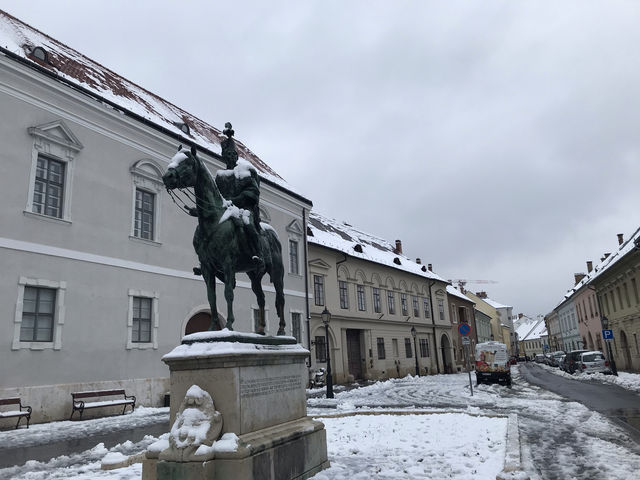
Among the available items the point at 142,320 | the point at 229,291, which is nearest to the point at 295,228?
the point at 142,320

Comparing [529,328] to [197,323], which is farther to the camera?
[529,328]

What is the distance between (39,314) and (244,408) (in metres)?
10.6

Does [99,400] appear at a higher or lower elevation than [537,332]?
lower

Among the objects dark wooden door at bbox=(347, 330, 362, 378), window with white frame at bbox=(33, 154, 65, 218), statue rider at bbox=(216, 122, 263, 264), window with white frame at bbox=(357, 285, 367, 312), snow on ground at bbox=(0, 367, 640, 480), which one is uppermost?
window with white frame at bbox=(33, 154, 65, 218)

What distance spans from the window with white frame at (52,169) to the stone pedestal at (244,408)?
10749mm

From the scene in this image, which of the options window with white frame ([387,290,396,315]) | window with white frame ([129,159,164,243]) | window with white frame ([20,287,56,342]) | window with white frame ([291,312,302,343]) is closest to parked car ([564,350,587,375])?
window with white frame ([387,290,396,315])

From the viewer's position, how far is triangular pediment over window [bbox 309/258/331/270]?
29520 mm

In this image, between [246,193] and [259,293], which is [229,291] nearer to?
[259,293]

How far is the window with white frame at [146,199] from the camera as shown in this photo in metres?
17.1

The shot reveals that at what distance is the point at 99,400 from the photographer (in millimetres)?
14156

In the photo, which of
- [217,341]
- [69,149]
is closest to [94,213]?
[69,149]

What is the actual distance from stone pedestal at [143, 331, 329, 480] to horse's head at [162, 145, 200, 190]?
1967 mm

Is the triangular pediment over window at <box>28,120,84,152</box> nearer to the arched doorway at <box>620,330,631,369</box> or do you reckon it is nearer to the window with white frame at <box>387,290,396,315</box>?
the window with white frame at <box>387,290,396,315</box>

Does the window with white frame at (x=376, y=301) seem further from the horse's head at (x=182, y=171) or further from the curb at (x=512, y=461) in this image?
the horse's head at (x=182, y=171)
